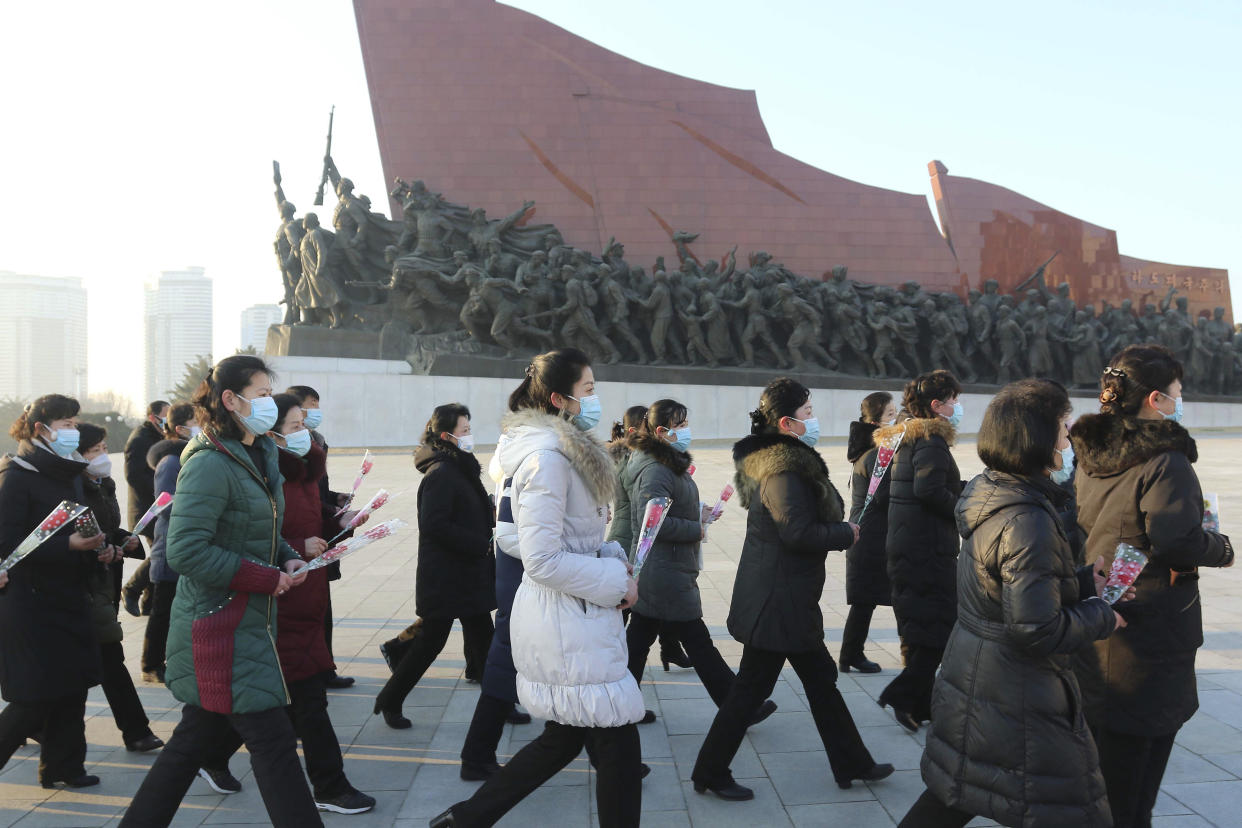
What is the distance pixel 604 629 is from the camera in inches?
82.4

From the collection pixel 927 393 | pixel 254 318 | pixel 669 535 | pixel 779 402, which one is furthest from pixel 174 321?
pixel 779 402

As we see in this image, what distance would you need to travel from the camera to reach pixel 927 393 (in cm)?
335

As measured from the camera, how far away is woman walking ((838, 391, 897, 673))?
3752mm

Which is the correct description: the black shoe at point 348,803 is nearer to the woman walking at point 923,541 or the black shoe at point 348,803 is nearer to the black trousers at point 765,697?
the black trousers at point 765,697

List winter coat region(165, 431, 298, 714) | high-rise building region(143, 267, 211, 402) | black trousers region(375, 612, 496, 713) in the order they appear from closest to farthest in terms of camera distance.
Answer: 1. winter coat region(165, 431, 298, 714)
2. black trousers region(375, 612, 496, 713)
3. high-rise building region(143, 267, 211, 402)

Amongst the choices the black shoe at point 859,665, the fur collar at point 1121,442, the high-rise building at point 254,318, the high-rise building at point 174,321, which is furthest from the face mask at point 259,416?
the high-rise building at point 254,318

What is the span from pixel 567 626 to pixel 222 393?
3.41 ft

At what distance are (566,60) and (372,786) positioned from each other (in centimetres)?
1843

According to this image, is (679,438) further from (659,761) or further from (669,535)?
(659,761)

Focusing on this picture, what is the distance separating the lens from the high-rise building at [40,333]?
54125 millimetres

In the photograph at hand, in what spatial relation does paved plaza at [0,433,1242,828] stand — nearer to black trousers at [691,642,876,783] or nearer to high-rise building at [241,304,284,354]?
black trousers at [691,642,876,783]

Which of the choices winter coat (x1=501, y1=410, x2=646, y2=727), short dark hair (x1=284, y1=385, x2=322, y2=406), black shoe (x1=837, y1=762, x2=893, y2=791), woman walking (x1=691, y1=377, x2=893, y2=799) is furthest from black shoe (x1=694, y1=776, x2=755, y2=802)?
short dark hair (x1=284, y1=385, x2=322, y2=406)

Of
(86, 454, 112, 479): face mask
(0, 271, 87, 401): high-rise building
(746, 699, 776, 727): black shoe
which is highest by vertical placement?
(0, 271, 87, 401): high-rise building

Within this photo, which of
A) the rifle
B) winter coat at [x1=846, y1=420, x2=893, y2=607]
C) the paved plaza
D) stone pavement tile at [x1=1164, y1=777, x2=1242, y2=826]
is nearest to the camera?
stone pavement tile at [x1=1164, y1=777, x2=1242, y2=826]
